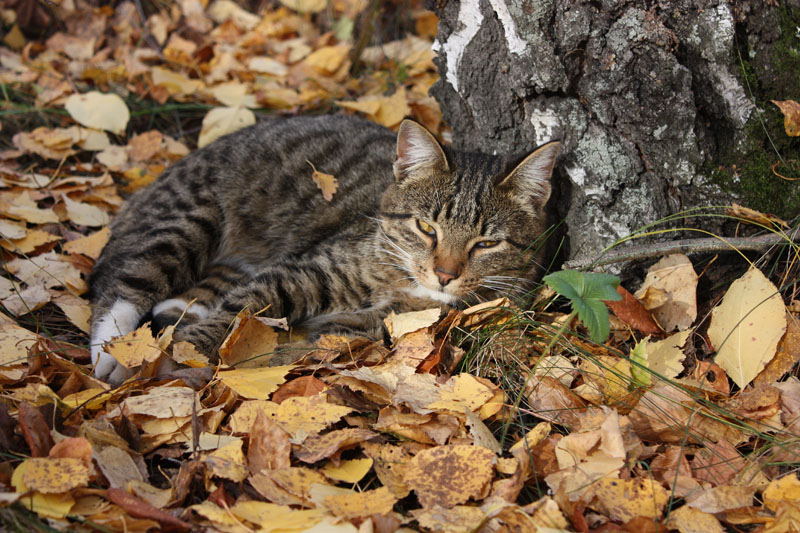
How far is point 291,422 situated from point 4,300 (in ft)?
5.25

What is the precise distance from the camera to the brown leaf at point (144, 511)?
179cm

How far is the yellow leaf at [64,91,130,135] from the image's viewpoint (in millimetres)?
4168

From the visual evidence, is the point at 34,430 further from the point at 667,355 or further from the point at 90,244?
the point at 667,355

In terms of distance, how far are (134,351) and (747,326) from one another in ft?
7.61

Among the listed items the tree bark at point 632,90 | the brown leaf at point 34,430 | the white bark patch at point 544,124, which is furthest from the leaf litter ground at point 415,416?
the white bark patch at point 544,124

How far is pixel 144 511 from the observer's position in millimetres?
1795

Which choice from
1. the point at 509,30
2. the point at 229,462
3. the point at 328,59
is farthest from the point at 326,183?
the point at 328,59

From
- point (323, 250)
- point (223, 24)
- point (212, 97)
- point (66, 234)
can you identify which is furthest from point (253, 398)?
point (223, 24)

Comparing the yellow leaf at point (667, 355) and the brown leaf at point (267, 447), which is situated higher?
the yellow leaf at point (667, 355)

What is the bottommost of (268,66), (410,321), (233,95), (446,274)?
(410,321)

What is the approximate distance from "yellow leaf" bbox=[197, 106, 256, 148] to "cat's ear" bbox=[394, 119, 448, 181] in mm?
1454

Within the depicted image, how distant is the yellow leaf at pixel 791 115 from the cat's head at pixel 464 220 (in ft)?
3.00

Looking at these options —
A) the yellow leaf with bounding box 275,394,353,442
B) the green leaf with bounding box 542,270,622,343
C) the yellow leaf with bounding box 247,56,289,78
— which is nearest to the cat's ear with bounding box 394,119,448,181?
the green leaf with bounding box 542,270,622,343

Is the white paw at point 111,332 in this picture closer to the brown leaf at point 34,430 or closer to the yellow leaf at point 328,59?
the brown leaf at point 34,430
